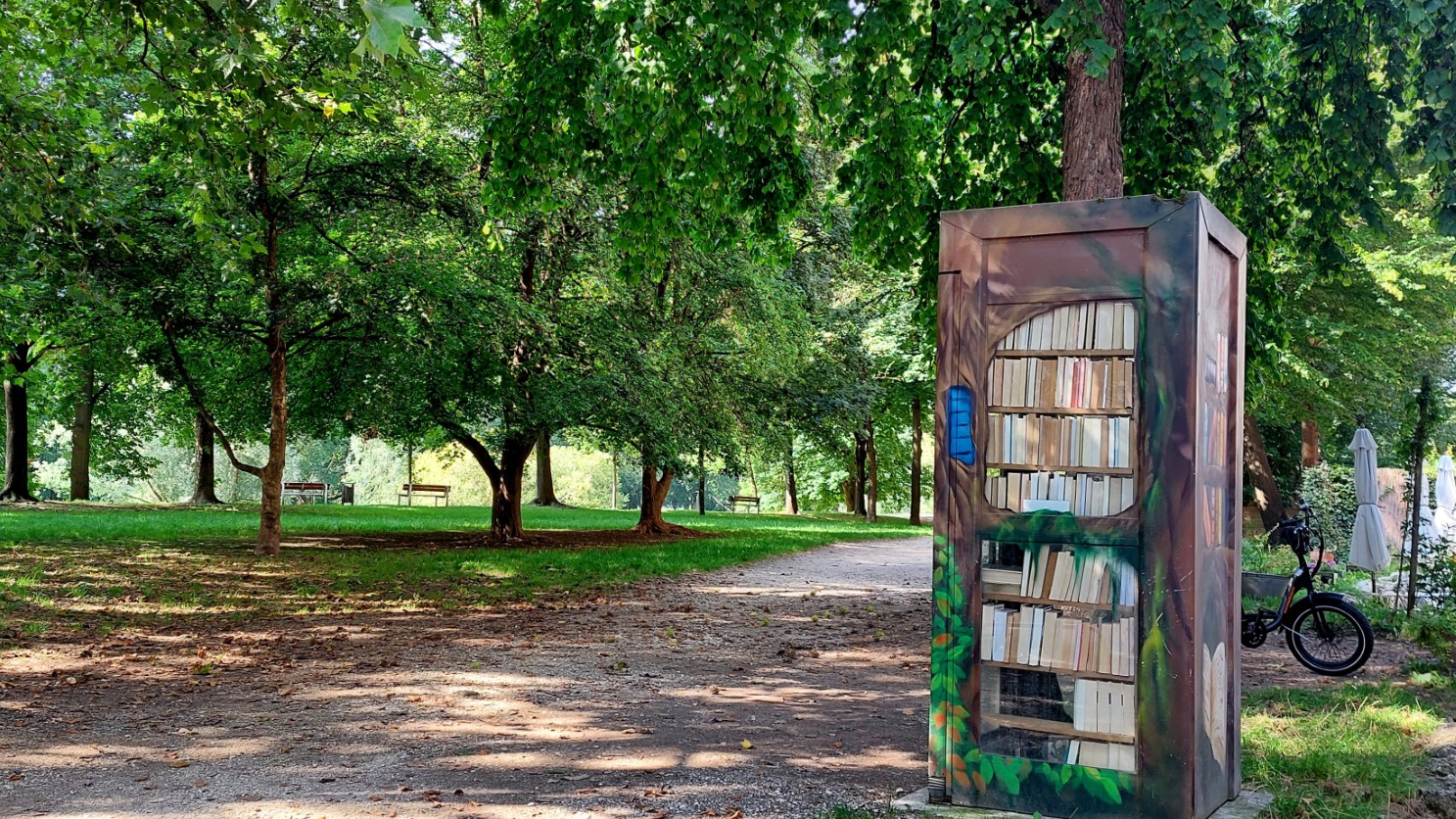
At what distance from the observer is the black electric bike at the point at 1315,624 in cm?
916

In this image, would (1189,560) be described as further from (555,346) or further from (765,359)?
(765,359)

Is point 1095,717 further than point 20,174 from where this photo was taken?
No

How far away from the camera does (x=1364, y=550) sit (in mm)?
12586

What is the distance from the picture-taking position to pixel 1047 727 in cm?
503

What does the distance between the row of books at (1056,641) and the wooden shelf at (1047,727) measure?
25 centimetres

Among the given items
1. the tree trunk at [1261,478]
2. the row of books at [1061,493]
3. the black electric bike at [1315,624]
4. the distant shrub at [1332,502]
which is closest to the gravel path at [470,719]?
the row of books at [1061,493]

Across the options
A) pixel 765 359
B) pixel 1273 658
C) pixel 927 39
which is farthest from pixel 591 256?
pixel 1273 658

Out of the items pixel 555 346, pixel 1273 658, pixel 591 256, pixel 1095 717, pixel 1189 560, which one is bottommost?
pixel 1273 658

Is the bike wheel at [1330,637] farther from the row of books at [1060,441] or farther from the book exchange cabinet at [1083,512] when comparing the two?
the row of books at [1060,441]

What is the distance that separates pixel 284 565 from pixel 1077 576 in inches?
493

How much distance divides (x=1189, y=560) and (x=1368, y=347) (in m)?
18.2

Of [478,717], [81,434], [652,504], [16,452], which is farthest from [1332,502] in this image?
[81,434]

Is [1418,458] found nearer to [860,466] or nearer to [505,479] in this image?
[505,479]

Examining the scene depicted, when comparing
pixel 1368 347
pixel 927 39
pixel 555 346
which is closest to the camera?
pixel 927 39
